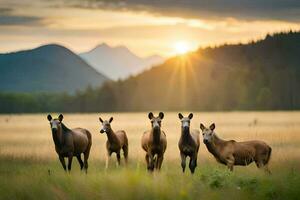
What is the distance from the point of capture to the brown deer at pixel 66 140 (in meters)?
19.8

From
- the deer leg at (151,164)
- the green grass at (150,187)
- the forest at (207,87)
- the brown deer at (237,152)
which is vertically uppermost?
the forest at (207,87)

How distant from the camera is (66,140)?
20.5 metres

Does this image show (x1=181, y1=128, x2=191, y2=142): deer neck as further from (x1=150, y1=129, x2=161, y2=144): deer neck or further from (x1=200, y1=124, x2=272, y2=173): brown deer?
(x1=150, y1=129, x2=161, y2=144): deer neck

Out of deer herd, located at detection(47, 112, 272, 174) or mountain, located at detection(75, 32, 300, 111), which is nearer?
deer herd, located at detection(47, 112, 272, 174)

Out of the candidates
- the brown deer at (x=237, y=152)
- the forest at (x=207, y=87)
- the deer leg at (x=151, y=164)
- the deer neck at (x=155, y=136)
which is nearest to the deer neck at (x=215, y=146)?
the brown deer at (x=237, y=152)


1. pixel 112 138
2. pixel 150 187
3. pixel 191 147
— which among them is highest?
pixel 112 138

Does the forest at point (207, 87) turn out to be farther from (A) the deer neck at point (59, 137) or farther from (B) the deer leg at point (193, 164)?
(A) the deer neck at point (59, 137)

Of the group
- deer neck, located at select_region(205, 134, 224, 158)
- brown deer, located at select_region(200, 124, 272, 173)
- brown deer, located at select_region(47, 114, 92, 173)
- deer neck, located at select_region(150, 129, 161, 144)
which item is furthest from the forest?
deer neck, located at select_region(150, 129, 161, 144)

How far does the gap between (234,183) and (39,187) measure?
16.0 feet

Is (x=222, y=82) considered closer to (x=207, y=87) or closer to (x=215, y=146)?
(x=207, y=87)

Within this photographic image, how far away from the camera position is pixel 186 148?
778 inches

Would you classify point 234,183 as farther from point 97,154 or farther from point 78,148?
point 97,154

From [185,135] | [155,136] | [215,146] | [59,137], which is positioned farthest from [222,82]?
[155,136]

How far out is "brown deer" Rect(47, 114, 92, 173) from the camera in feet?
65.1
